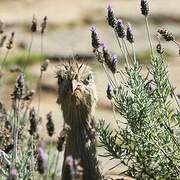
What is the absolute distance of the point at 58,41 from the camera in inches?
332

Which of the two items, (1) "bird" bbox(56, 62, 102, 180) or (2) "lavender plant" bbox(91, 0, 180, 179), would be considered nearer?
(2) "lavender plant" bbox(91, 0, 180, 179)

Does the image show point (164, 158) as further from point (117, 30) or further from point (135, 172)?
point (117, 30)

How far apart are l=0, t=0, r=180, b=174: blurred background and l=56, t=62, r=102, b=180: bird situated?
2.26 meters

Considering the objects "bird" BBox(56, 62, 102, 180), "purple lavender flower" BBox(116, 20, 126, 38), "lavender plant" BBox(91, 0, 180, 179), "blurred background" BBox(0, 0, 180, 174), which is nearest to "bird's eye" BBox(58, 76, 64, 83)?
"bird" BBox(56, 62, 102, 180)

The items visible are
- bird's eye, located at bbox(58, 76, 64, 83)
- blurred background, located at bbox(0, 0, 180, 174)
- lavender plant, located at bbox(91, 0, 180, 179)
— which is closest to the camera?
lavender plant, located at bbox(91, 0, 180, 179)

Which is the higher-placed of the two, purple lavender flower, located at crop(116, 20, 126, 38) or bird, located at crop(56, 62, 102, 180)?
purple lavender flower, located at crop(116, 20, 126, 38)

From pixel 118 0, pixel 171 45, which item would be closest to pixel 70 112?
pixel 171 45

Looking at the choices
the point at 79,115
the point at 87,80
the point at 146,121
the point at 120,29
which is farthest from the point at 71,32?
the point at 146,121

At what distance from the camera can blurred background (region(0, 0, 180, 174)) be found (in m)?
7.11

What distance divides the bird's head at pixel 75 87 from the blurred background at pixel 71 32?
2227 millimetres

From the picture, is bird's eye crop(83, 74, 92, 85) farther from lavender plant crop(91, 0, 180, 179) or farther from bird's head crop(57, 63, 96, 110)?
lavender plant crop(91, 0, 180, 179)

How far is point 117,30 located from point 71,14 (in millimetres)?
5780

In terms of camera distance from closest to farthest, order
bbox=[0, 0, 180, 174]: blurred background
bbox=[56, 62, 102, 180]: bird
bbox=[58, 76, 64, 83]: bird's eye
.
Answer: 1. bbox=[56, 62, 102, 180]: bird
2. bbox=[58, 76, 64, 83]: bird's eye
3. bbox=[0, 0, 180, 174]: blurred background

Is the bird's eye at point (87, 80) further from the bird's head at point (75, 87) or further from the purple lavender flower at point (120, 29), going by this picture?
the purple lavender flower at point (120, 29)
